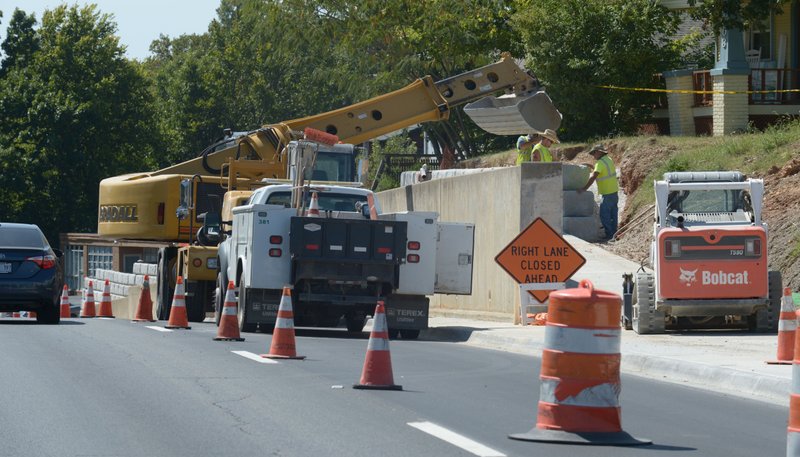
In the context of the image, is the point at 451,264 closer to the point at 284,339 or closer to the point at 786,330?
the point at 284,339

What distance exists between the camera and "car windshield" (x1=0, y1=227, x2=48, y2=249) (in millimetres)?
22203

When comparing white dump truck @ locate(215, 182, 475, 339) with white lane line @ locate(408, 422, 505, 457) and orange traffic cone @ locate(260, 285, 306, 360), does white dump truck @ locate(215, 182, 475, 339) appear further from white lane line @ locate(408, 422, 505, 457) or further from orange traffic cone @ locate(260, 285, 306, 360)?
white lane line @ locate(408, 422, 505, 457)

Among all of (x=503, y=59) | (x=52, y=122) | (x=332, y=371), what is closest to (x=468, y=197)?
(x=503, y=59)

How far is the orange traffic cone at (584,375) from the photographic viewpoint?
9.23 m

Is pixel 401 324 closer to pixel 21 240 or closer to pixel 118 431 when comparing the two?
pixel 21 240

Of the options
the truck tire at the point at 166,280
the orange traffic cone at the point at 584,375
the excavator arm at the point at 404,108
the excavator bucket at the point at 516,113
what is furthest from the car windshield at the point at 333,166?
the orange traffic cone at the point at 584,375

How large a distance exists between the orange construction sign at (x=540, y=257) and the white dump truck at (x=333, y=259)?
1158mm

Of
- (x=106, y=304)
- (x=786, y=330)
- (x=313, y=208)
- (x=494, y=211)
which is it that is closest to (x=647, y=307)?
(x=786, y=330)

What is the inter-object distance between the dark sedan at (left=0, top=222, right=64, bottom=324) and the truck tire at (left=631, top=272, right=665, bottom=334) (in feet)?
30.8

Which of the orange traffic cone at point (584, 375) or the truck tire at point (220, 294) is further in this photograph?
the truck tire at point (220, 294)

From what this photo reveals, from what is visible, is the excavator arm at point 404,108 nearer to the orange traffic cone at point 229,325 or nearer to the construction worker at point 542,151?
the construction worker at point 542,151

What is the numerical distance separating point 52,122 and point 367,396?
182 feet

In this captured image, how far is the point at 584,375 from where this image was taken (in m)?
9.23

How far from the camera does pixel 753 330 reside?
62.4 feet
